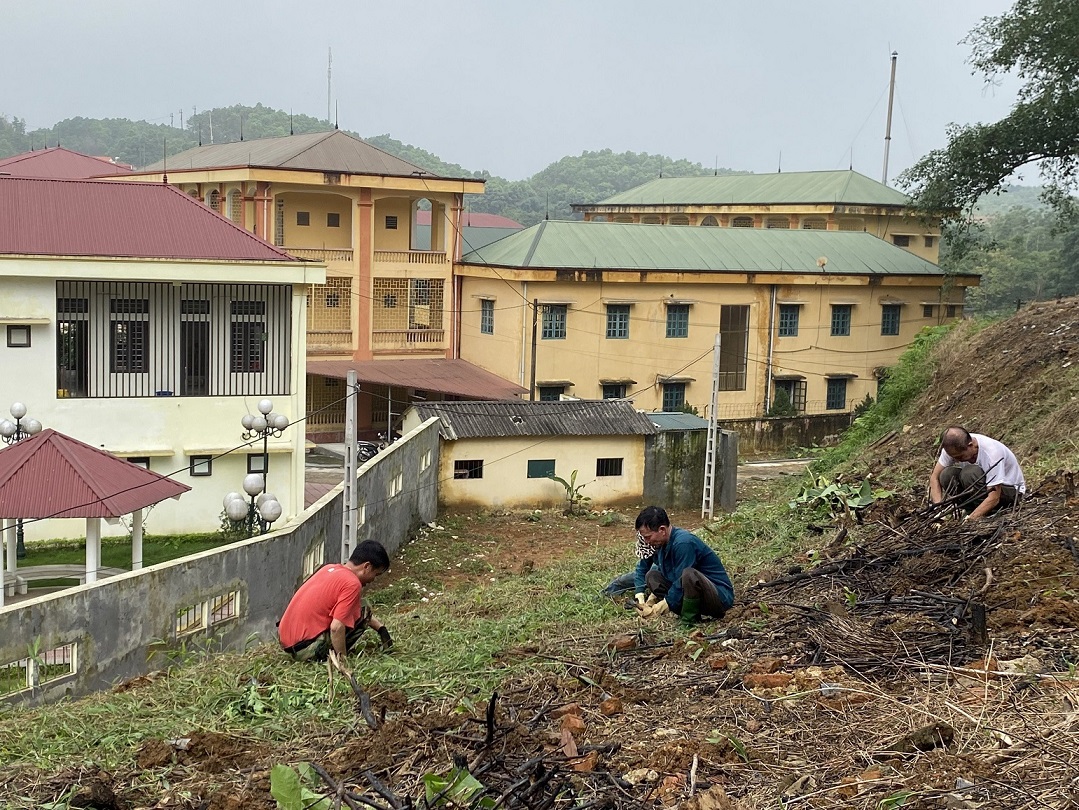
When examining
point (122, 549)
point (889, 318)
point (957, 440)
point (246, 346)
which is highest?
point (889, 318)

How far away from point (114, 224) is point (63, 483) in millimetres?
6474

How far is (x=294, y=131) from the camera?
8938 centimetres

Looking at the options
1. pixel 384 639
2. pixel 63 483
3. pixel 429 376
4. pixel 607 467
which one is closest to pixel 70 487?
pixel 63 483

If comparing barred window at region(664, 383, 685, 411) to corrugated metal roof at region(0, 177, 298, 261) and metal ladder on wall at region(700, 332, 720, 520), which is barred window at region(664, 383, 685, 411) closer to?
metal ladder on wall at region(700, 332, 720, 520)

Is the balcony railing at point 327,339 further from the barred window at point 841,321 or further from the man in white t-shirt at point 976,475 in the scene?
the man in white t-shirt at point 976,475

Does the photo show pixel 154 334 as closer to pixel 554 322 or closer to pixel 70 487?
pixel 70 487

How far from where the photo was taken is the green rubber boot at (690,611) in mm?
7604

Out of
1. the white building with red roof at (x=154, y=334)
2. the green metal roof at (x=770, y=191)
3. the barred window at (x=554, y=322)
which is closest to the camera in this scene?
the white building with red roof at (x=154, y=334)

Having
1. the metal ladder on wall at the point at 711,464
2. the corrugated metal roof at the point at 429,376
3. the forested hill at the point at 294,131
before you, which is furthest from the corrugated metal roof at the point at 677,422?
the forested hill at the point at 294,131

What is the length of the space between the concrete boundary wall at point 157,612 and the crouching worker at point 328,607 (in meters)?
3.09

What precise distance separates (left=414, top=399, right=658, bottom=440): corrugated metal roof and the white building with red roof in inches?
202

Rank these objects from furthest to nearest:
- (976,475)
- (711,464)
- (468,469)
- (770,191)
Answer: (770,191) < (468,469) < (711,464) < (976,475)

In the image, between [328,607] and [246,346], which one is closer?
[328,607]

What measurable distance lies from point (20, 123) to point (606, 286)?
3483 inches
